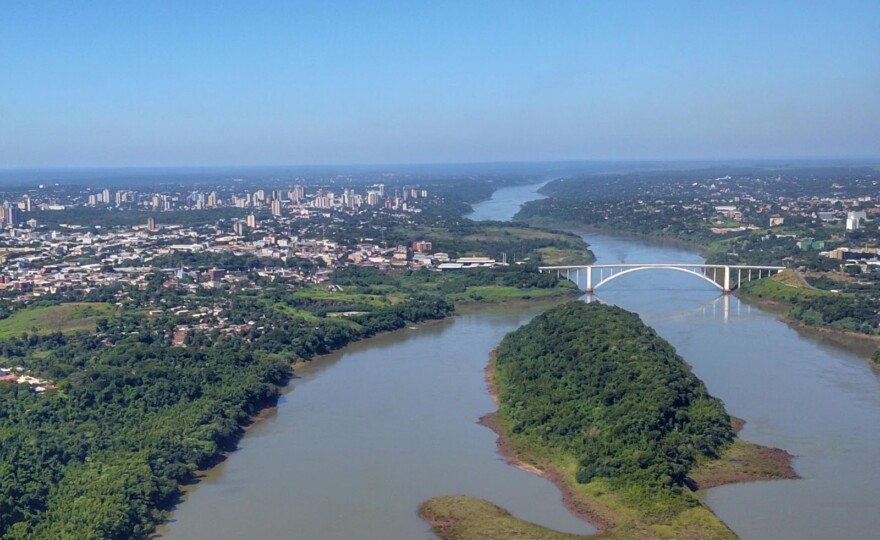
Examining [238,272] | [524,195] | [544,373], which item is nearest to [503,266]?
[238,272]

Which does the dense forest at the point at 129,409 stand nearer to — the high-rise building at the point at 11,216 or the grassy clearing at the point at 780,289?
the grassy clearing at the point at 780,289

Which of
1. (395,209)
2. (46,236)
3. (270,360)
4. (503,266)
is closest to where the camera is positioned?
(270,360)

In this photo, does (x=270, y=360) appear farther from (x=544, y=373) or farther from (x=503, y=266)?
(x=503, y=266)

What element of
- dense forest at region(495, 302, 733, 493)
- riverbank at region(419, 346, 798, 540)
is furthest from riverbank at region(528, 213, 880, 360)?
riverbank at region(419, 346, 798, 540)

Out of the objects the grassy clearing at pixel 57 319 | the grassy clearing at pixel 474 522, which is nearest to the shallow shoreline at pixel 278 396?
the grassy clearing at pixel 474 522

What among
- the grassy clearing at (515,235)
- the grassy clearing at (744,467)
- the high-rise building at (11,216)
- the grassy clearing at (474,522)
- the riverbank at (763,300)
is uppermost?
the high-rise building at (11,216)

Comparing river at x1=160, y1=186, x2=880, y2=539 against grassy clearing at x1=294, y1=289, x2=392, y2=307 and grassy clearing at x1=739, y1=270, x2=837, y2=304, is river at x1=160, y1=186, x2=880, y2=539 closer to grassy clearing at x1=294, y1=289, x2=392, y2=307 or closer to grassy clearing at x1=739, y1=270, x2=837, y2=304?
grassy clearing at x1=294, y1=289, x2=392, y2=307
